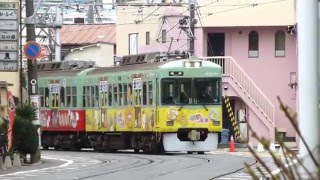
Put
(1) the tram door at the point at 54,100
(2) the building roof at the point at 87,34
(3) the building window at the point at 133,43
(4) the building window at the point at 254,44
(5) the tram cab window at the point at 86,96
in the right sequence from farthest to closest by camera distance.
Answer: (2) the building roof at the point at 87,34, (3) the building window at the point at 133,43, (4) the building window at the point at 254,44, (1) the tram door at the point at 54,100, (5) the tram cab window at the point at 86,96

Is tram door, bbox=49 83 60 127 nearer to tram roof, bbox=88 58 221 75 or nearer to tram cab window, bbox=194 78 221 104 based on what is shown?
tram roof, bbox=88 58 221 75

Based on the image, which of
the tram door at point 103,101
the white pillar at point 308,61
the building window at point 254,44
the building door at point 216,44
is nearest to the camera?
the white pillar at point 308,61

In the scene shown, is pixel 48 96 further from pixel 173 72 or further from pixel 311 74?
pixel 311 74

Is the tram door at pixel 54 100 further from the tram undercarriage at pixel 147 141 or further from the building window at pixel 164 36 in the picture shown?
the building window at pixel 164 36

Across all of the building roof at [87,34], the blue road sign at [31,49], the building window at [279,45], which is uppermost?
the building roof at [87,34]

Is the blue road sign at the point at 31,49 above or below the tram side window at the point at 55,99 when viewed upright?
above

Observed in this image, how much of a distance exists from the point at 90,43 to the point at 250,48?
1989 cm

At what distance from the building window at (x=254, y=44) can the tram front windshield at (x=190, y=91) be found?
51.5 feet

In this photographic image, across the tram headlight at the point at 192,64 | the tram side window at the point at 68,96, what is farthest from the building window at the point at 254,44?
the tram headlight at the point at 192,64

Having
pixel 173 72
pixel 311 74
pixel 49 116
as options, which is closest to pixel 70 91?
pixel 49 116

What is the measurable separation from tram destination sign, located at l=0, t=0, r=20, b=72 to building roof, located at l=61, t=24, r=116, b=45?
3962 centimetres

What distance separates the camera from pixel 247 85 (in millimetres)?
45062

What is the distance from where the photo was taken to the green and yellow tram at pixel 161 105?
31.4 meters

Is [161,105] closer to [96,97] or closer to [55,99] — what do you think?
[96,97]
